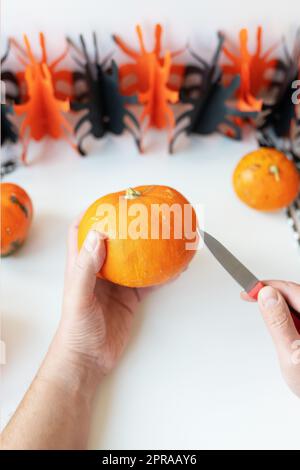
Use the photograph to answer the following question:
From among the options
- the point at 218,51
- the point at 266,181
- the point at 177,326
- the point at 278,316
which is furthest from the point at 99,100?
the point at 278,316

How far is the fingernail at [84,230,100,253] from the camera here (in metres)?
0.63

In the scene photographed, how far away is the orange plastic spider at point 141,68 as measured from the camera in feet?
3.27

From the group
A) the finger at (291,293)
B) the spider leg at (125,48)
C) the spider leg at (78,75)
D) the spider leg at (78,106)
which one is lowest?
the finger at (291,293)

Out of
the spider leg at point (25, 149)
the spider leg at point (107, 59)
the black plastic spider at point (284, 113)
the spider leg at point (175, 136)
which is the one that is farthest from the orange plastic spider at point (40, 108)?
the black plastic spider at point (284, 113)

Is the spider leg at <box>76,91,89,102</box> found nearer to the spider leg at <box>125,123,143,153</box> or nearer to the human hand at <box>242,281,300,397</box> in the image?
the spider leg at <box>125,123,143,153</box>

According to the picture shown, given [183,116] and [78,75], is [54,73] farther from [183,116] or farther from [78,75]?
[183,116]

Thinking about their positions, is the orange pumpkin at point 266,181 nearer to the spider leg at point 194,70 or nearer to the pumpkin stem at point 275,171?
the pumpkin stem at point 275,171

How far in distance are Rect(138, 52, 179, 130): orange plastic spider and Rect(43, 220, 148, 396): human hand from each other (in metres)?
0.42

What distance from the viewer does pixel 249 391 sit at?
0.73 metres

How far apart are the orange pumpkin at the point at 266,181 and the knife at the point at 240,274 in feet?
0.85

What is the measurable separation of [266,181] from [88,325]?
1.52 ft

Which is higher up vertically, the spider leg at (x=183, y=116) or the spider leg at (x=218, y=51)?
the spider leg at (x=218, y=51)

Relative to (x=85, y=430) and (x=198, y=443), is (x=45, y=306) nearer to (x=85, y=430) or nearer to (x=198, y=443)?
(x=85, y=430)

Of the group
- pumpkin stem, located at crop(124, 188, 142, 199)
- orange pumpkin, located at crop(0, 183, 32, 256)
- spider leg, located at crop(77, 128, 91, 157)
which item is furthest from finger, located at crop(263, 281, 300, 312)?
spider leg, located at crop(77, 128, 91, 157)
